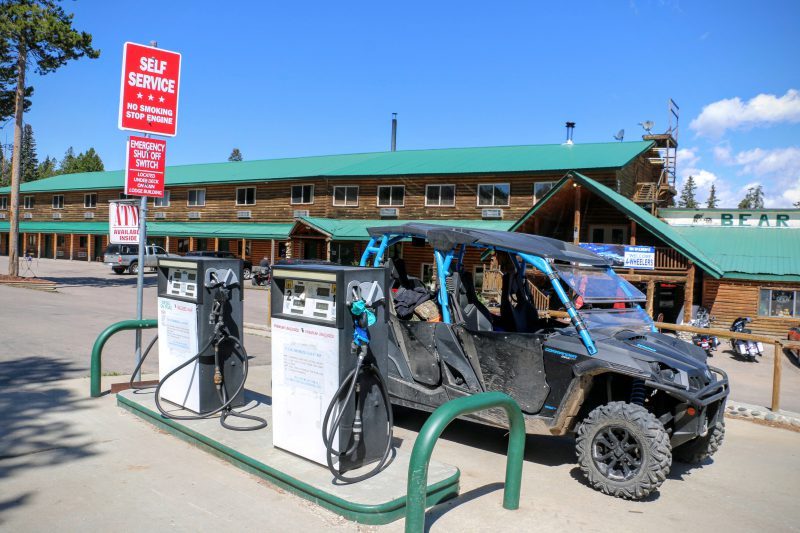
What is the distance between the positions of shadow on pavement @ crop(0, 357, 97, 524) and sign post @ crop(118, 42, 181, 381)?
1.24 meters

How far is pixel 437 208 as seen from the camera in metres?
32.5

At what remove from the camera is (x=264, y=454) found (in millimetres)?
5543

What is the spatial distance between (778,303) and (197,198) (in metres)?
35.3

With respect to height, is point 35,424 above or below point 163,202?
below

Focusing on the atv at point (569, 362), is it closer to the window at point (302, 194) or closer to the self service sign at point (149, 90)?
the self service sign at point (149, 90)

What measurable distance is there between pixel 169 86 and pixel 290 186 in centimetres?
2969

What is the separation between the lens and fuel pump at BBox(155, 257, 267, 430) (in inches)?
253

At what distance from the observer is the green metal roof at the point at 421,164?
96.8 feet

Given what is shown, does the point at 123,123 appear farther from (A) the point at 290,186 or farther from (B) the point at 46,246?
(B) the point at 46,246

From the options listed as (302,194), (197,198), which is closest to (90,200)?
(197,198)

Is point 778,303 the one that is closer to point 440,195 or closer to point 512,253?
point 440,195

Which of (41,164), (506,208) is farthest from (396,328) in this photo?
(41,164)

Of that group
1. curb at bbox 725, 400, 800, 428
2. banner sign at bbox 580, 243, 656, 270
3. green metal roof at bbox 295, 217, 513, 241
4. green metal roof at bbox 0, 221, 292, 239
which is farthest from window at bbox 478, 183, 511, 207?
curb at bbox 725, 400, 800, 428

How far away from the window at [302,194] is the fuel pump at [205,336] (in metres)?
30.3
